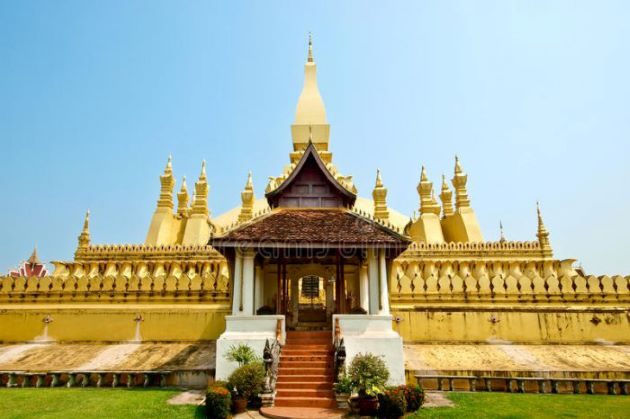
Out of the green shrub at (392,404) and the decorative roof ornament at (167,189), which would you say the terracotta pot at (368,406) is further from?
the decorative roof ornament at (167,189)

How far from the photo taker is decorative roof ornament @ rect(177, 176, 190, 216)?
97.6 ft

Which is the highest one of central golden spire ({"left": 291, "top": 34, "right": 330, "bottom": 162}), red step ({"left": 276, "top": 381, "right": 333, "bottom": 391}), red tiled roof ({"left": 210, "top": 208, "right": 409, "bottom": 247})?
central golden spire ({"left": 291, "top": 34, "right": 330, "bottom": 162})

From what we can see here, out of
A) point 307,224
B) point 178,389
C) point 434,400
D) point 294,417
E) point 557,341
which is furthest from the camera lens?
point 557,341

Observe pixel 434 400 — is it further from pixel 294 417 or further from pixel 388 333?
pixel 294 417

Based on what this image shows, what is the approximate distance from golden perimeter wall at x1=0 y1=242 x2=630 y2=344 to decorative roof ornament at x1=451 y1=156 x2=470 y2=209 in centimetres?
1068

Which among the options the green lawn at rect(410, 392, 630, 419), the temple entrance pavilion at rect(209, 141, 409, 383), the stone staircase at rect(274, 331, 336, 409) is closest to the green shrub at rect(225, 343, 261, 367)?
the temple entrance pavilion at rect(209, 141, 409, 383)

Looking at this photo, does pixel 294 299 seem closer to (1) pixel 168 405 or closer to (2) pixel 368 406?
(1) pixel 168 405

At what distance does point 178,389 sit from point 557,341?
467 inches

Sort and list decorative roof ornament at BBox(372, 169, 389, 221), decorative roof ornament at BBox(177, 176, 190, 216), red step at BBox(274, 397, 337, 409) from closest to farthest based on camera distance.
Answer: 1. red step at BBox(274, 397, 337, 409)
2. decorative roof ornament at BBox(372, 169, 389, 221)
3. decorative roof ornament at BBox(177, 176, 190, 216)

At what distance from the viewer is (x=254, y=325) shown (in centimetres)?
1176

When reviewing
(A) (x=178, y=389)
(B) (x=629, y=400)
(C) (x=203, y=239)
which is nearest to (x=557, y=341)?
(B) (x=629, y=400)

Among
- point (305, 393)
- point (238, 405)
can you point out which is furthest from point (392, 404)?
point (238, 405)

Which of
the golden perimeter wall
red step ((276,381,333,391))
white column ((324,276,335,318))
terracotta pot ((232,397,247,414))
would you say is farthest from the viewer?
white column ((324,276,335,318))

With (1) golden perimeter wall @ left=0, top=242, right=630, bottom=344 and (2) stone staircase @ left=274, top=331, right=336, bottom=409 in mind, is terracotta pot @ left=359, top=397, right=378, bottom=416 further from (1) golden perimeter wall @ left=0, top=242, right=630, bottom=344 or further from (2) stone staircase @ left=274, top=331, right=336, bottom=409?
(1) golden perimeter wall @ left=0, top=242, right=630, bottom=344
